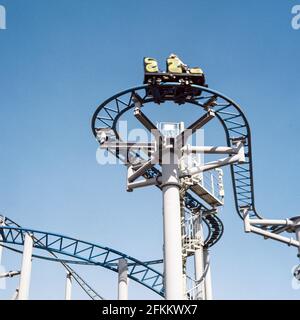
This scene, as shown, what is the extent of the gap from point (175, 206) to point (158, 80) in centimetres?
489

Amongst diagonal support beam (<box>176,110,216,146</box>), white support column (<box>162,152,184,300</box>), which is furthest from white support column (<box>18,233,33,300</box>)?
diagonal support beam (<box>176,110,216,146</box>)

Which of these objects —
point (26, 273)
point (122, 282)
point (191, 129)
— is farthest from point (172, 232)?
point (26, 273)

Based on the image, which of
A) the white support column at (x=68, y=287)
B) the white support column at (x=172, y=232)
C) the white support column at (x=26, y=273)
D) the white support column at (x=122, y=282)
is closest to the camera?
the white support column at (x=172, y=232)

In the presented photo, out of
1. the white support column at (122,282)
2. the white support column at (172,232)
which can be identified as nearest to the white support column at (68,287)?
the white support column at (122,282)

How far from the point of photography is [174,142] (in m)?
17.0

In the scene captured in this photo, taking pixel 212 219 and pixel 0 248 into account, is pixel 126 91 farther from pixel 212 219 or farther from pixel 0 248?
pixel 0 248

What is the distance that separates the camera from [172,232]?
1560cm

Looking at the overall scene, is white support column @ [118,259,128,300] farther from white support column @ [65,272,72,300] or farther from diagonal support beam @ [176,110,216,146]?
diagonal support beam @ [176,110,216,146]

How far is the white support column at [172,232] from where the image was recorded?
14922mm

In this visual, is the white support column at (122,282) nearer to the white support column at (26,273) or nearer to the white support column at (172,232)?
the white support column at (26,273)

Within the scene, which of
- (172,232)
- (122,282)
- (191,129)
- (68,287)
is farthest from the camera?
(68,287)

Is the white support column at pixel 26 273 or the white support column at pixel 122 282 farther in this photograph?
the white support column at pixel 122 282

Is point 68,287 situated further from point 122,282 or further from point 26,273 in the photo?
point 122,282
